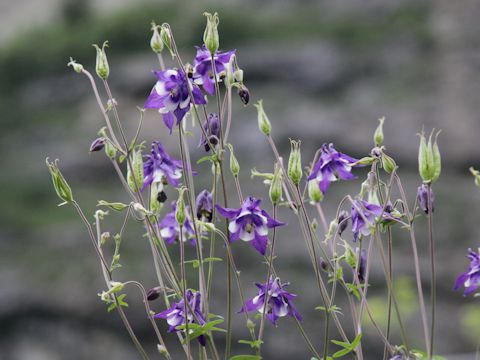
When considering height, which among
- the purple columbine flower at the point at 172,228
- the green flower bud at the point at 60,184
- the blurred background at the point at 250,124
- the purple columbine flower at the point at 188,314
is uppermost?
the blurred background at the point at 250,124

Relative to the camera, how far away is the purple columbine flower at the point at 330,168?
1.45 m

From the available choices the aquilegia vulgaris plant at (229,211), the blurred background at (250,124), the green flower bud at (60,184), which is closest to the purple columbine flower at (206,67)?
the aquilegia vulgaris plant at (229,211)

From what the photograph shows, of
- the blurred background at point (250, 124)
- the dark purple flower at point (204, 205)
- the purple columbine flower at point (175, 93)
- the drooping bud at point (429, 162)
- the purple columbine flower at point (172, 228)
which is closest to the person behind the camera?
the drooping bud at point (429, 162)

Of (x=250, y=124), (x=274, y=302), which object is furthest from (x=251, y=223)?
(x=250, y=124)

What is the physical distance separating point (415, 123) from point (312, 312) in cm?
165

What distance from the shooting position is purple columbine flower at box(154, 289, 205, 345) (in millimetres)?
1397

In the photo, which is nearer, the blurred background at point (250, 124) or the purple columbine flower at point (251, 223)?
the purple columbine flower at point (251, 223)

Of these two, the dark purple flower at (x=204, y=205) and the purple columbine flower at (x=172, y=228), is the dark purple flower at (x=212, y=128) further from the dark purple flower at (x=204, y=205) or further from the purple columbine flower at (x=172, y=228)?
the purple columbine flower at (x=172, y=228)

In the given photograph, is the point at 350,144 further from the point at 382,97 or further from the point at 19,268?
the point at 19,268

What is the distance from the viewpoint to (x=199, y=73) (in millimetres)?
1424

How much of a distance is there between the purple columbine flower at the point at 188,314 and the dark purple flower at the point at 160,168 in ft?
0.77

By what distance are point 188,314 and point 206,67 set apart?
47cm

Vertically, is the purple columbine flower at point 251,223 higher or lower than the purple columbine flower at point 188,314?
higher

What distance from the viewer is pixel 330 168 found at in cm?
147
